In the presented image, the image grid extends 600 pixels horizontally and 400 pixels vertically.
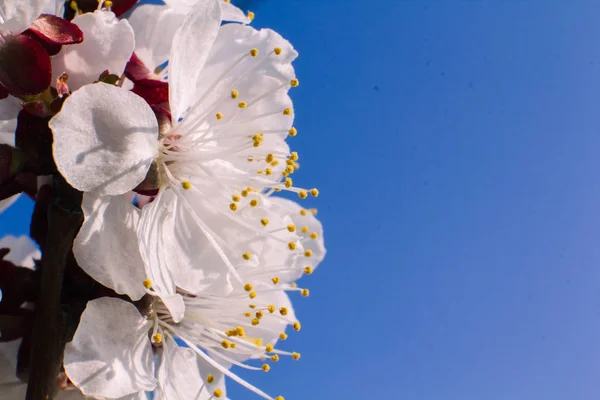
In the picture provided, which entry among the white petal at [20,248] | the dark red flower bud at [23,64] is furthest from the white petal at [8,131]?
the white petal at [20,248]

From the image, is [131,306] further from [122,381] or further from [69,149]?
[69,149]

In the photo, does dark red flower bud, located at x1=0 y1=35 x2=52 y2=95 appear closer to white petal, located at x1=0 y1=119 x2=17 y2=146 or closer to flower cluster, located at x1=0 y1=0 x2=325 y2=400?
flower cluster, located at x1=0 y1=0 x2=325 y2=400

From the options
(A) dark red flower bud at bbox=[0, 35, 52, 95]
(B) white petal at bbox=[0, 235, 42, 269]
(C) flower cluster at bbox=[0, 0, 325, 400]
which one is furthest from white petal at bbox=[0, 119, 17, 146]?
Result: (B) white petal at bbox=[0, 235, 42, 269]

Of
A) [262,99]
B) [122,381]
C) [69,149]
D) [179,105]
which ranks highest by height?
[262,99]

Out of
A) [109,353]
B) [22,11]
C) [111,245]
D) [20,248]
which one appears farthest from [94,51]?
[20,248]

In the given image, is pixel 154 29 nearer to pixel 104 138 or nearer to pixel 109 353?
pixel 104 138

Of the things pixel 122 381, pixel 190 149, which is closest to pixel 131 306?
pixel 122 381

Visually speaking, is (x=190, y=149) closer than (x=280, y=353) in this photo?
Yes
